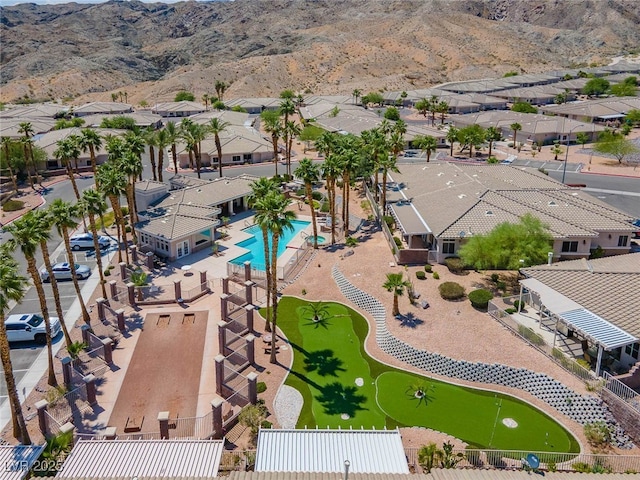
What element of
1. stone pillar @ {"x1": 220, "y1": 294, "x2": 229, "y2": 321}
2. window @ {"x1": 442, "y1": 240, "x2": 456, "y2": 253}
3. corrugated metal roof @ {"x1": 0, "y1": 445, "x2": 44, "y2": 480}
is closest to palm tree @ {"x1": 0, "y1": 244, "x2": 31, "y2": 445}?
corrugated metal roof @ {"x1": 0, "y1": 445, "x2": 44, "y2": 480}

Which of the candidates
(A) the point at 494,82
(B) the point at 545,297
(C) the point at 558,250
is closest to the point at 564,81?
(A) the point at 494,82

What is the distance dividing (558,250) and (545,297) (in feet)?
45.4

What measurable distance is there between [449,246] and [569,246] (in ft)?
35.4

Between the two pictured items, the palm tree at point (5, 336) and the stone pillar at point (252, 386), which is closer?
the palm tree at point (5, 336)

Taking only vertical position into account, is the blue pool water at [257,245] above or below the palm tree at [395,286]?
below

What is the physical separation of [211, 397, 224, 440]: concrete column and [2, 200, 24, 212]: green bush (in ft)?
165

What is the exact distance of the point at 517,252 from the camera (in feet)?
132

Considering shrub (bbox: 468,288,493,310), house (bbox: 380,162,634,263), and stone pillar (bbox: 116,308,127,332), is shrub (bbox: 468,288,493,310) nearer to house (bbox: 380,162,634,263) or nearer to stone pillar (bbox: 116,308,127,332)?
house (bbox: 380,162,634,263)

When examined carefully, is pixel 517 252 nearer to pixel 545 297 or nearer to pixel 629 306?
pixel 545 297

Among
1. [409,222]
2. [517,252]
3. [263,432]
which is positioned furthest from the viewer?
[409,222]

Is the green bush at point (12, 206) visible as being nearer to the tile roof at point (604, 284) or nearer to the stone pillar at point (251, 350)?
the stone pillar at point (251, 350)

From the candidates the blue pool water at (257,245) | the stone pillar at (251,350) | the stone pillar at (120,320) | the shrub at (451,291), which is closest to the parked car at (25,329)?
the stone pillar at (120,320)

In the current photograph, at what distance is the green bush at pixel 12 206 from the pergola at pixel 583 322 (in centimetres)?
5966

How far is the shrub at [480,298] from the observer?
37.6 m
